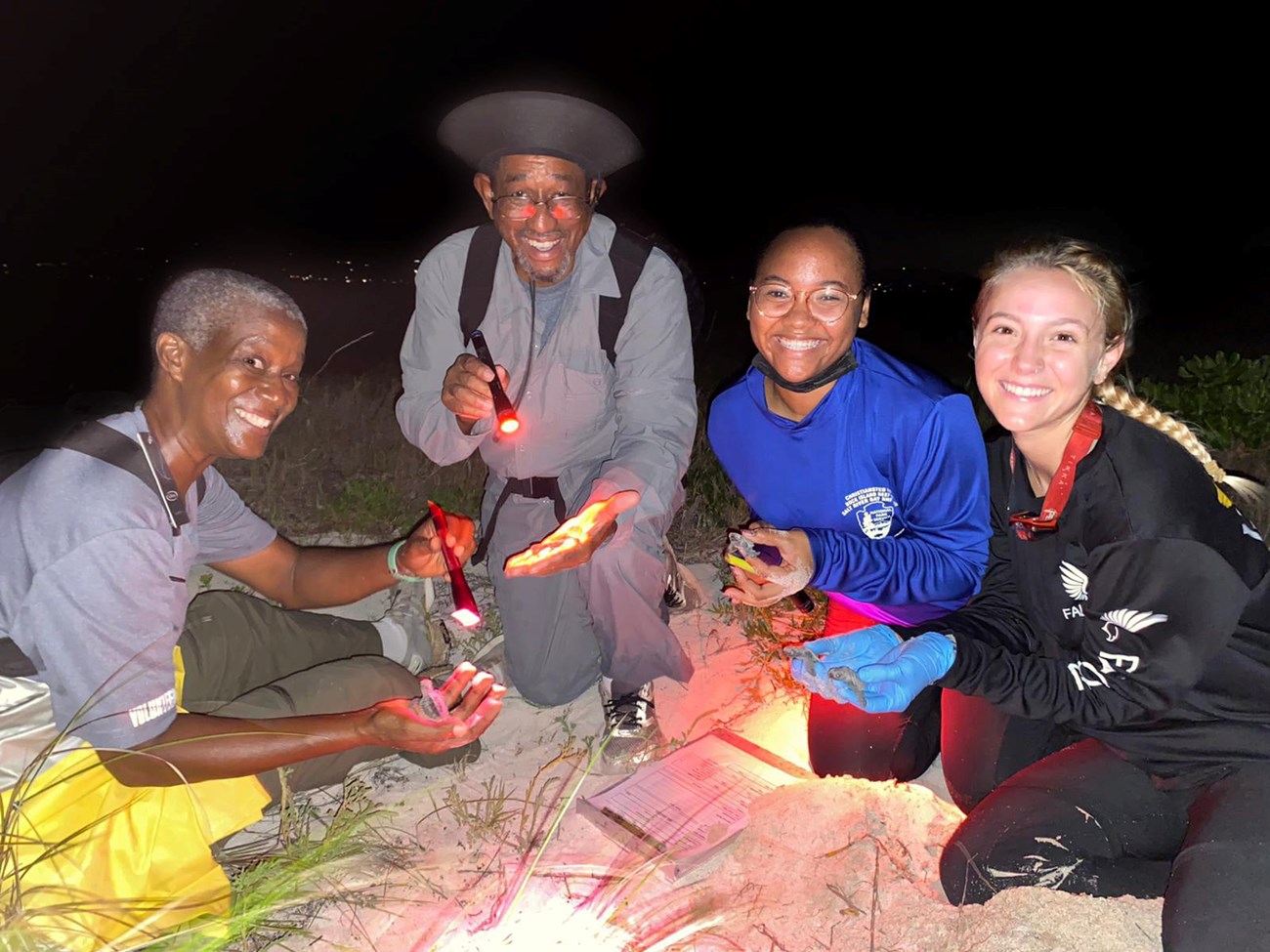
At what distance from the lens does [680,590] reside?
4.16 m

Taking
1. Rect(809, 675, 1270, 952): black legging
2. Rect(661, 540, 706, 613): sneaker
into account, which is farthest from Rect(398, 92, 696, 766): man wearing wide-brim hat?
Rect(809, 675, 1270, 952): black legging

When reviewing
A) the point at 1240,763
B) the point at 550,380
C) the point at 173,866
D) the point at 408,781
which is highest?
the point at 550,380

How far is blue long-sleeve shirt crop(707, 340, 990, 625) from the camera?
2.82m

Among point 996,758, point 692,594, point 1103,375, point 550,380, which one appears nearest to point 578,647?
point 692,594

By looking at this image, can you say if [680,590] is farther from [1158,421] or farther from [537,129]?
[1158,421]

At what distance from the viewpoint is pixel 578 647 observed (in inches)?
144

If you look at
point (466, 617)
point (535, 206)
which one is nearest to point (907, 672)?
point (466, 617)

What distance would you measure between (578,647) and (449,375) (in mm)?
1260

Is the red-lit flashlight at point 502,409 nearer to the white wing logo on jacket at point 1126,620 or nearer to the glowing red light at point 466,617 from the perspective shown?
the glowing red light at point 466,617

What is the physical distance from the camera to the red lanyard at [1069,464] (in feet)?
7.66

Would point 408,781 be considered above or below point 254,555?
below

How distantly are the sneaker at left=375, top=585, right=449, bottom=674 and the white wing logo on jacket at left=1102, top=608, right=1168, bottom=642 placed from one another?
2.63m

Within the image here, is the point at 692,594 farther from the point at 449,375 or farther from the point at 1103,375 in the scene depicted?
the point at 1103,375

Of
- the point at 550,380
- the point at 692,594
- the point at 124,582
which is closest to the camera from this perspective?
the point at 124,582
